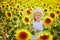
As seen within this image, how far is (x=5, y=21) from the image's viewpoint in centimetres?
129

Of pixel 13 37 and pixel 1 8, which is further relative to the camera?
pixel 1 8

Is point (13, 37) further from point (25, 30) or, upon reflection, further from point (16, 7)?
point (16, 7)

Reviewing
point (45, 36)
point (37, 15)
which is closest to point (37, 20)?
point (37, 15)

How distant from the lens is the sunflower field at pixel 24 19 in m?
1.23

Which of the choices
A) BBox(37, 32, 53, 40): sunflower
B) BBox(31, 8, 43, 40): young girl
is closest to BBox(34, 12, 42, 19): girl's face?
BBox(31, 8, 43, 40): young girl

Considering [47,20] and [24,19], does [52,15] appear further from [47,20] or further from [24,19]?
[24,19]

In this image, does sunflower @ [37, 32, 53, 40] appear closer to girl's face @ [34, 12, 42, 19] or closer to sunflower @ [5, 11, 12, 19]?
→ girl's face @ [34, 12, 42, 19]

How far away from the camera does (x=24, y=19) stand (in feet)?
4.25

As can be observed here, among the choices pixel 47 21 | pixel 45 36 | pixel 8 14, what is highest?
pixel 8 14

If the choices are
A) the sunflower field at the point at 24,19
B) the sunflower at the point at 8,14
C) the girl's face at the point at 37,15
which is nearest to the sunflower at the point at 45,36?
the sunflower field at the point at 24,19

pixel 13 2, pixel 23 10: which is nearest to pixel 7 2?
pixel 13 2

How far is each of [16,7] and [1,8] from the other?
12 cm

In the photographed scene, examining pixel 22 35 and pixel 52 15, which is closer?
pixel 22 35

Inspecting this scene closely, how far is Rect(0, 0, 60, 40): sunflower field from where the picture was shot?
123 cm
